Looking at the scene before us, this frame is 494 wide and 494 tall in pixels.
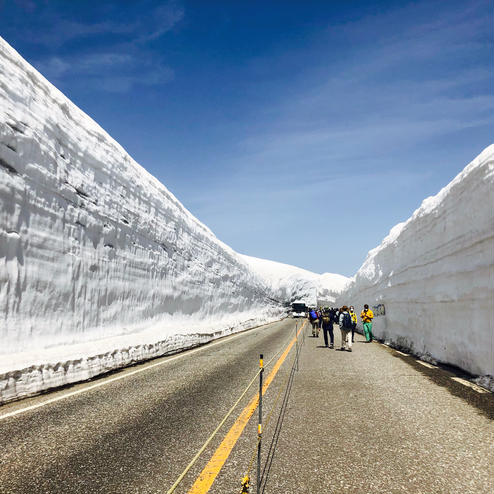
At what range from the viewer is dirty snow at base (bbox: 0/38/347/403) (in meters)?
8.37

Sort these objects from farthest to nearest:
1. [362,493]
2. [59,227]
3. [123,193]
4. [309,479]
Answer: [123,193], [59,227], [309,479], [362,493]

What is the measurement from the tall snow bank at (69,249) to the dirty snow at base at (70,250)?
0.10 ft

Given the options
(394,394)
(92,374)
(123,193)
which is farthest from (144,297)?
(394,394)

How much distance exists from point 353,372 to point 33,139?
31.3 ft

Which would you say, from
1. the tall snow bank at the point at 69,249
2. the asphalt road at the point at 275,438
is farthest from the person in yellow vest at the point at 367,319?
the asphalt road at the point at 275,438

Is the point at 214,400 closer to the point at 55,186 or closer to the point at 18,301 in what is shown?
the point at 18,301

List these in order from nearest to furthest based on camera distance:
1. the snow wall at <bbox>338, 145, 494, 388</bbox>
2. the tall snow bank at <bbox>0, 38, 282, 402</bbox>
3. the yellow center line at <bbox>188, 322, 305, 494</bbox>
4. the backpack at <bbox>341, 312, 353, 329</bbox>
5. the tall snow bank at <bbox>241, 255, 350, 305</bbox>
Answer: the yellow center line at <bbox>188, 322, 305, 494</bbox>
the snow wall at <bbox>338, 145, 494, 388</bbox>
the tall snow bank at <bbox>0, 38, 282, 402</bbox>
the backpack at <bbox>341, 312, 353, 329</bbox>
the tall snow bank at <bbox>241, 255, 350, 305</bbox>

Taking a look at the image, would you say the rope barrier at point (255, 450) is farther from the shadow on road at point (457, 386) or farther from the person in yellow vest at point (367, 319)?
the person in yellow vest at point (367, 319)

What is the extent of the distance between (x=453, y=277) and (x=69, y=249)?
1013 centimetres

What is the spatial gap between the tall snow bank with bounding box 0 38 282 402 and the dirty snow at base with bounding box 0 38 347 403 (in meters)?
0.03

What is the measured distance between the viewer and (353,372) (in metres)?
8.88

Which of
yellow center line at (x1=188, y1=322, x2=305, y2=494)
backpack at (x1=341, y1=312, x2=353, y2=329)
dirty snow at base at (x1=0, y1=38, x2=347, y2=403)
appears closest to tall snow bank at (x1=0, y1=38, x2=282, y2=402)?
dirty snow at base at (x1=0, y1=38, x2=347, y2=403)

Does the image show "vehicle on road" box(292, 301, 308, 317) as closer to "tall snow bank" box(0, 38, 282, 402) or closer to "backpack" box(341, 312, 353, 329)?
"tall snow bank" box(0, 38, 282, 402)

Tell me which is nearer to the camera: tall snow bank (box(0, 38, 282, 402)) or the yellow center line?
the yellow center line
